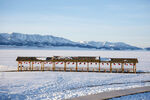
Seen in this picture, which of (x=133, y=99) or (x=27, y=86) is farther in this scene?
(x=27, y=86)

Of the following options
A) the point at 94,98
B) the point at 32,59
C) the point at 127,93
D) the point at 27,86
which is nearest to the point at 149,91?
the point at 127,93

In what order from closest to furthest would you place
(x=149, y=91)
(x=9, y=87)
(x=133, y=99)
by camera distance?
1. (x=133, y=99)
2. (x=149, y=91)
3. (x=9, y=87)

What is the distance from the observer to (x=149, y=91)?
21203mm

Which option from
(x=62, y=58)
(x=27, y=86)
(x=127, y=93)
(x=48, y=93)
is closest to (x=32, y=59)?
(x=62, y=58)

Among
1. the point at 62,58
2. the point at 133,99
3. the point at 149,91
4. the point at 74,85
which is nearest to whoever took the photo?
the point at 133,99

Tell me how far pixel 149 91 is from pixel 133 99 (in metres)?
2.96

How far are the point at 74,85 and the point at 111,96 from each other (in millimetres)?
8374

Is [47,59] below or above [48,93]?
above

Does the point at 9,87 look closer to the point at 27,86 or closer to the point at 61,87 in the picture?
the point at 27,86

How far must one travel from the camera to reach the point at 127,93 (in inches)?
797

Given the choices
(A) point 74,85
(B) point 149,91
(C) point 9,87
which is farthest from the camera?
(A) point 74,85

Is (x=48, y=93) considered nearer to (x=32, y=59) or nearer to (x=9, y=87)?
(x=9, y=87)

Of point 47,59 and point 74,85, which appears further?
point 47,59

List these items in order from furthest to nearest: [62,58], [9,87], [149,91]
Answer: [62,58], [9,87], [149,91]
